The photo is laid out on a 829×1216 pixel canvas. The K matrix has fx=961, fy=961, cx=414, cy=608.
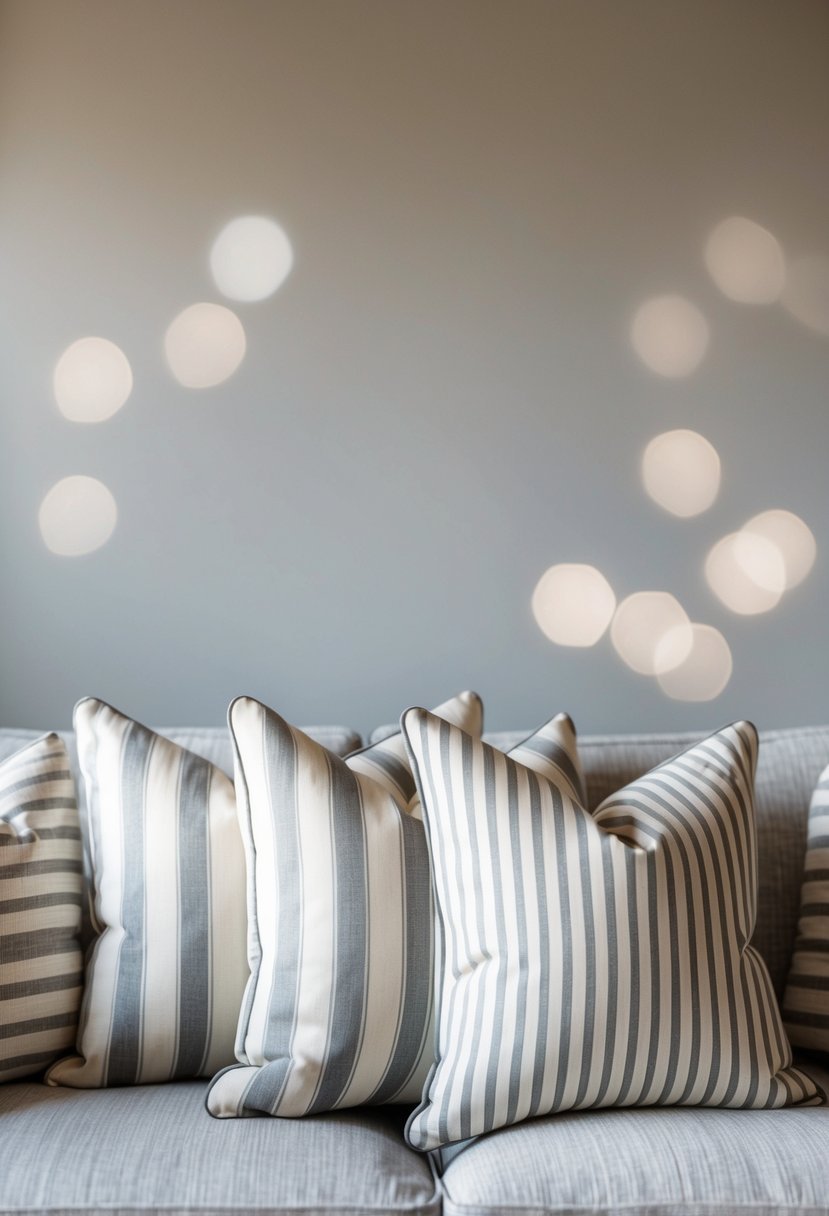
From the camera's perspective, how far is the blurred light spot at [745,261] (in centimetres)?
188

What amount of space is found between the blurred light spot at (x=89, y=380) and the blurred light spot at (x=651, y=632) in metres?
1.05

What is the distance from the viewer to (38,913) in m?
1.25

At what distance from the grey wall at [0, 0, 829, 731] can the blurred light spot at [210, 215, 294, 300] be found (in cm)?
2

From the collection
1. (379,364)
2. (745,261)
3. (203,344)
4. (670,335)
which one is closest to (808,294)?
(745,261)

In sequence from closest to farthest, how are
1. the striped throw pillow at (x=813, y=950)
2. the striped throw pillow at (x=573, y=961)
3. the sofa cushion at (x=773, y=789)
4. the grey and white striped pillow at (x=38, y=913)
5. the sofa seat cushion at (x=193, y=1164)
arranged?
1. the sofa seat cushion at (x=193, y=1164)
2. the striped throw pillow at (x=573, y=961)
3. the grey and white striped pillow at (x=38, y=913)
4. the striped throw pillow at (x=813, y=950)
5. the sofa cushion at (x=773, y=789)

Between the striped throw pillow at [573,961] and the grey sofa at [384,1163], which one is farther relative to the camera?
the striped throw pillow at [573,961]

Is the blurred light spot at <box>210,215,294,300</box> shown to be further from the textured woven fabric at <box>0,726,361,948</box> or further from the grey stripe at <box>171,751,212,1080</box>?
the grey stripe at <box>171,751,212,1080</box>

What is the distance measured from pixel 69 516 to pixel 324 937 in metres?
1.01

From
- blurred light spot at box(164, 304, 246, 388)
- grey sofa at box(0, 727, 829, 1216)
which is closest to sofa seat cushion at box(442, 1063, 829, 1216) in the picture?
grey sofa at box(0, 727, 829, 1216)

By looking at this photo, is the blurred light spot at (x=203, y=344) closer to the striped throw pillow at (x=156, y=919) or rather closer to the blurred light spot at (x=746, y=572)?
the striped throw pillow at (x=156, y=919)

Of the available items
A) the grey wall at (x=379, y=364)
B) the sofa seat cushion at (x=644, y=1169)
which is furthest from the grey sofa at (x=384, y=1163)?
the grey wall at (x=379, y=364)

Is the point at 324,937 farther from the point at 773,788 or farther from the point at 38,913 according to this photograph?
the point at 773,788

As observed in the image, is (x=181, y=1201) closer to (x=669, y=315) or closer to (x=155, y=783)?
(x=155, y=783)

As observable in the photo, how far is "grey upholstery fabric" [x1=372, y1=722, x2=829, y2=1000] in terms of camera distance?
1.45 meters
